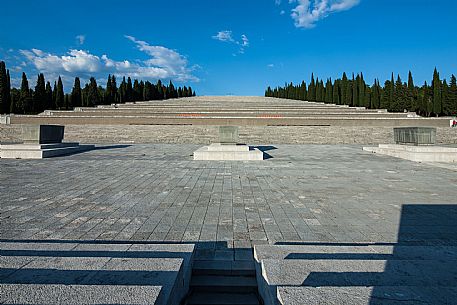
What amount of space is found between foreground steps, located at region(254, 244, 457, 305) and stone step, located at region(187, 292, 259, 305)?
16cm

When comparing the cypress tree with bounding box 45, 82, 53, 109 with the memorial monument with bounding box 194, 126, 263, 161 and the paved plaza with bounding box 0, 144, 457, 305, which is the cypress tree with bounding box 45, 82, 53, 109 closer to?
the paved plaza with bounding box 0, 144, 457, 305

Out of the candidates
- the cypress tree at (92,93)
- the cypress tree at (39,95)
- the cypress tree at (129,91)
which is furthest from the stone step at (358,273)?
the cypress tree at (129,91)

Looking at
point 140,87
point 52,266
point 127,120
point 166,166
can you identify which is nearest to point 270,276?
point 52,266

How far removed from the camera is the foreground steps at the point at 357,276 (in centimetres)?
162

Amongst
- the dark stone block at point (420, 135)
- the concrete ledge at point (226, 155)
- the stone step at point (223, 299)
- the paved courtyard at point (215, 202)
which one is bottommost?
the stone step at point (223, 299)

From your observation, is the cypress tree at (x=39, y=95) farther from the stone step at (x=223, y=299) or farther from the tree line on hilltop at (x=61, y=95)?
the stone step at (x=223, y=299)

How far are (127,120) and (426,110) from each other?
53.8m

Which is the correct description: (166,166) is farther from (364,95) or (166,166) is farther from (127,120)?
(364,95)

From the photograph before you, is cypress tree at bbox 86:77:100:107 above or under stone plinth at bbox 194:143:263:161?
above

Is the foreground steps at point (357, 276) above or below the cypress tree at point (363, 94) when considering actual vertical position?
below

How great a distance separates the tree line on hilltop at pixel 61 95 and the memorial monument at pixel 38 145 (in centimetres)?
4243

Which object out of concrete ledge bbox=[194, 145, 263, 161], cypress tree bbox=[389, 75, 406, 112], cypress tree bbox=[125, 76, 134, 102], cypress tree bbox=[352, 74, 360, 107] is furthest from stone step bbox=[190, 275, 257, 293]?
cypress tree bbox=[125, 76, 134, 102]

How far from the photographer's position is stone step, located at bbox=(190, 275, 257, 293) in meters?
2.64

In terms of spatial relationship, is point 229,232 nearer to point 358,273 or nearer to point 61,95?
point 358,273
